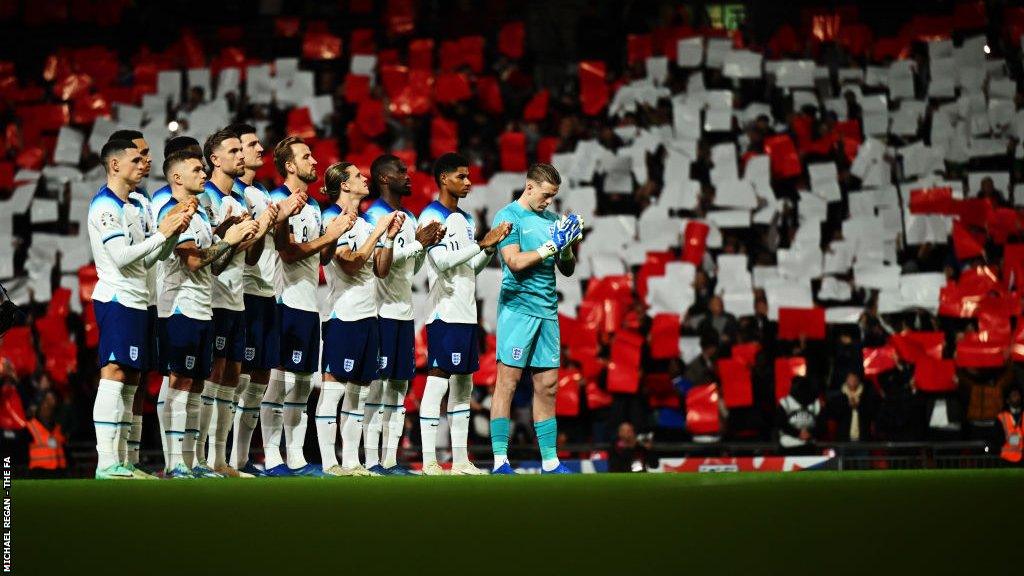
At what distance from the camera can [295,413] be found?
9.66 m

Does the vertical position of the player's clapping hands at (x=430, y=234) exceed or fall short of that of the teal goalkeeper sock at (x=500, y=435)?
it exceeds it

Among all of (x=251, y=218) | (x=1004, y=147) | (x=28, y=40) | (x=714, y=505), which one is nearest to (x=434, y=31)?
(x=28, y=40)

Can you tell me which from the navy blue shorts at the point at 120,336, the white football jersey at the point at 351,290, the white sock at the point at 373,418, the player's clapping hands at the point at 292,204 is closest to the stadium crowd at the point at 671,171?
the white sock at the point at 373,418

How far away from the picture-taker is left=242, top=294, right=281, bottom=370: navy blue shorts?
365 inches

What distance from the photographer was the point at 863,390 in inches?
576

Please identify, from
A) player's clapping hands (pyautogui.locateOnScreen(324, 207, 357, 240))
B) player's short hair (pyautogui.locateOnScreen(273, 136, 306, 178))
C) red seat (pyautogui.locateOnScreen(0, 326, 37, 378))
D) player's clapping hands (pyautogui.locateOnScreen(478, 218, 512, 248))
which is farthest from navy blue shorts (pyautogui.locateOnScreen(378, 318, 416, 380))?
red seat (pyautogui.locateOnScreen(0, 326, 37, 378))

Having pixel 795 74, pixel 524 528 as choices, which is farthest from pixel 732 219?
pixel 524 528

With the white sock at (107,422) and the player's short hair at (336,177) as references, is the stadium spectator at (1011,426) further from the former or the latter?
the white sock at (107,422)

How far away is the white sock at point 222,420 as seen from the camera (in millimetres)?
9109

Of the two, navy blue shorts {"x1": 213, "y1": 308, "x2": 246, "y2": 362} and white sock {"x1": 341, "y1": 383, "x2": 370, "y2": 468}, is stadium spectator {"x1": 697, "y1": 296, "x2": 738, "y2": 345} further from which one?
navy blue shorts {"x1": 213, "y1": 308, "x2": 246, "y2": 362}

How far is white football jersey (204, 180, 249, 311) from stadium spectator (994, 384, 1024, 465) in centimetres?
789

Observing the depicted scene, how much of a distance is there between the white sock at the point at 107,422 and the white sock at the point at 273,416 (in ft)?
5.06

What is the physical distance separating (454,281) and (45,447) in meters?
6.82

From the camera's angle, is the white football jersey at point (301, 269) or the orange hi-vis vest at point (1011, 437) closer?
the white football jersey at point (301, 269)
